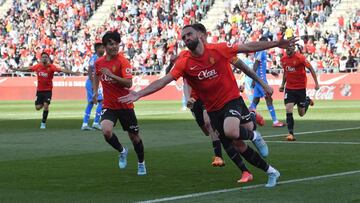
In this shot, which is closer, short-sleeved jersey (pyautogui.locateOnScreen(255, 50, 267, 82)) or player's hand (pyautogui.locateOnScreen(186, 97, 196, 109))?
player's hand (pyautogui.locateOnScreen(186, 97, 196, 109))

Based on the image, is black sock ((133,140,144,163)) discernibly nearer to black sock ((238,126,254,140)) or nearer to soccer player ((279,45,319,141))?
black sock ((238,126,254,140))

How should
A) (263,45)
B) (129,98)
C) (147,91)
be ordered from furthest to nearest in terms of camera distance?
(263,45) → (147,91) → (129,98)

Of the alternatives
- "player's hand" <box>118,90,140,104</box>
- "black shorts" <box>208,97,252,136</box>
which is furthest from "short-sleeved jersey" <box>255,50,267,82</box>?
"player's hand" <box>118,90,140,104</box>

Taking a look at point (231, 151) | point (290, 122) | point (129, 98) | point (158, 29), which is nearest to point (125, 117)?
point (231, 151)

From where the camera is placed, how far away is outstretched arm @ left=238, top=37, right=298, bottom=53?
11.3 metres

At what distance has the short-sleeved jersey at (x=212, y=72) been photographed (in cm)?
1198

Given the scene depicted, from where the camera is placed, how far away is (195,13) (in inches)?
2227

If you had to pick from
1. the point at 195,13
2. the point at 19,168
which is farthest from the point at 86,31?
the point at 19,168

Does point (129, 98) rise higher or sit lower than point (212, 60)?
lower

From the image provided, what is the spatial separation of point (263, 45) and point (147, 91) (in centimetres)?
159

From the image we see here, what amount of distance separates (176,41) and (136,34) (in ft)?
14.1

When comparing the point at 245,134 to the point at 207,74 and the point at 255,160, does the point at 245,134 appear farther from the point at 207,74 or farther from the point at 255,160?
the point at 207,74

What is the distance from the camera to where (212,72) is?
1207 centimetres

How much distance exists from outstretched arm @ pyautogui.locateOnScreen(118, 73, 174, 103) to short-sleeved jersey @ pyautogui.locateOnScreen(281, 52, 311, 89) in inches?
410
